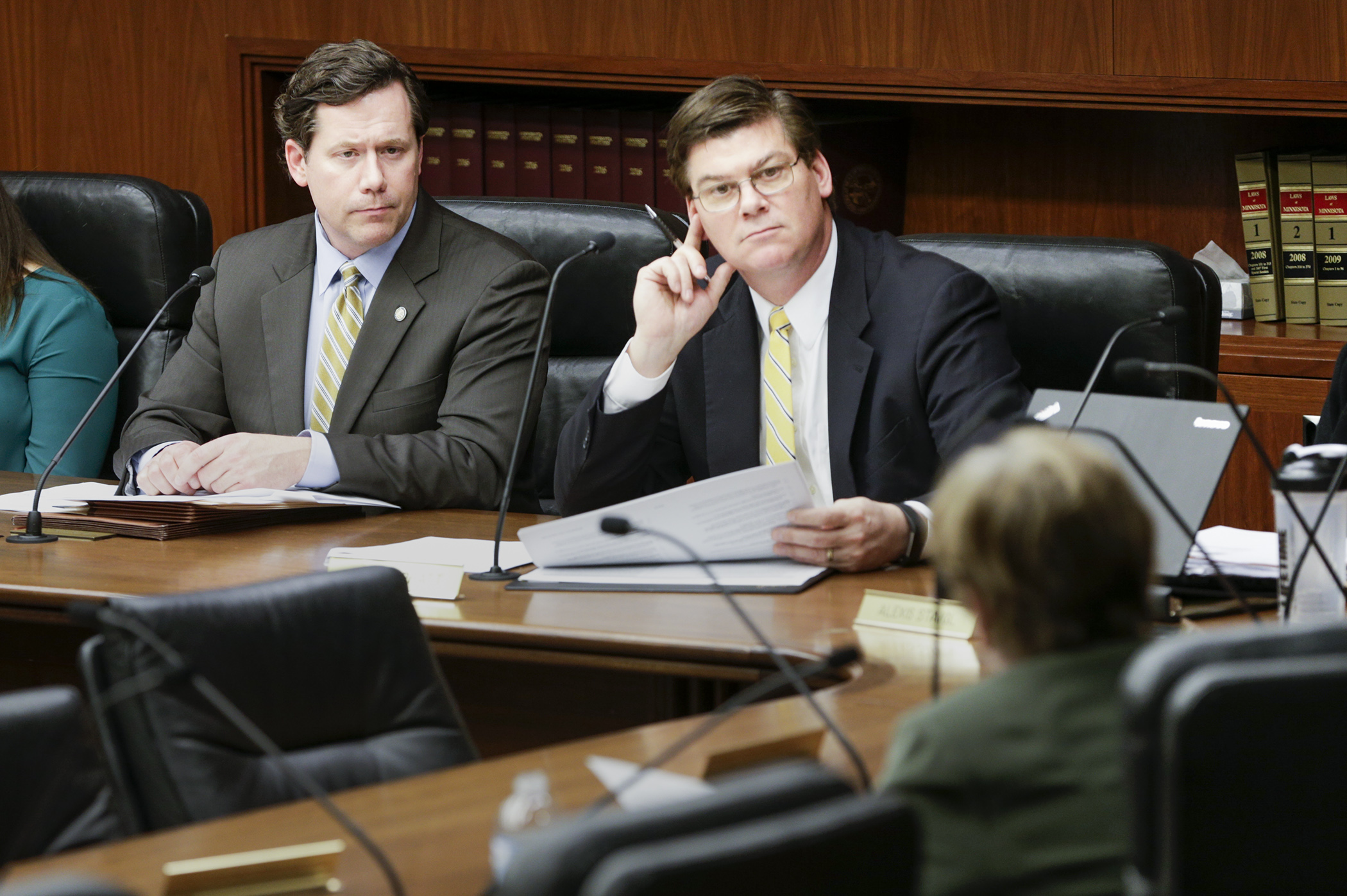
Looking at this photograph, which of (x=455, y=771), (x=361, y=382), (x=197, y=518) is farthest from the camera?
(x=361, y=382)

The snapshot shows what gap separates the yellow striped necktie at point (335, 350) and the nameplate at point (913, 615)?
1197 millimetres

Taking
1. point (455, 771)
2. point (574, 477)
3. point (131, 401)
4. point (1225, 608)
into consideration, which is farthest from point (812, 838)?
point (131, 401)

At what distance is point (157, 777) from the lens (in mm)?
1350

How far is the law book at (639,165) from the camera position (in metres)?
3.36

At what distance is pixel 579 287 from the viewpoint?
2.70 metres

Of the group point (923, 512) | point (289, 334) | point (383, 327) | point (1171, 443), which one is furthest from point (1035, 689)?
point (289, 334)

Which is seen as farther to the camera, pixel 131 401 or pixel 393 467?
pixel 131 401

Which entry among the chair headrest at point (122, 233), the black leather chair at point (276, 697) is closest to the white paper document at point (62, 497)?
the chair headrest at point (122, 233)

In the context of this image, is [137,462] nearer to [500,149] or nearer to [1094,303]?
[500,149]

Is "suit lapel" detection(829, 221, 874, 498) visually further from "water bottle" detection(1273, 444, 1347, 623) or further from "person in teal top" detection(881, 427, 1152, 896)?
"person in teal top" detection(881, 427, 1152, 896)

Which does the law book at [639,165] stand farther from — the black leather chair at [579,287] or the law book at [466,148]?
the black leather chair at [579,287]

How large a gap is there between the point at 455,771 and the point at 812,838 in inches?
21.5

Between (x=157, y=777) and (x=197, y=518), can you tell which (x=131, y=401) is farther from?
(x=157, y=777)

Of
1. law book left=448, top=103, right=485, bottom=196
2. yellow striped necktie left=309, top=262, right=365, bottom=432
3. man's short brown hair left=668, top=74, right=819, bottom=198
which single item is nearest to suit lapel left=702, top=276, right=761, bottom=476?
man's short brown hair left=668, top=74, right=819, bottom=198
